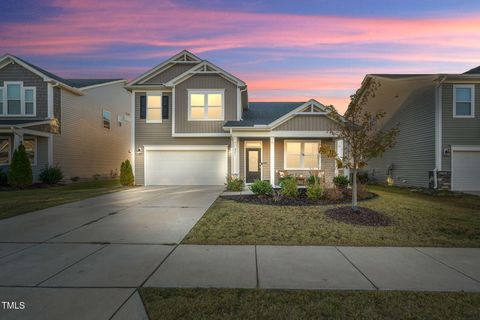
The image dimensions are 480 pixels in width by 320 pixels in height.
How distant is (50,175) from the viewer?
16.3 meters

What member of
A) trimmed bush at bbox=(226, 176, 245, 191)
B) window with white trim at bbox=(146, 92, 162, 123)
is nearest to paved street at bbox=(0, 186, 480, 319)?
trimmed bush at bbox=(226, 176, 245, 191)

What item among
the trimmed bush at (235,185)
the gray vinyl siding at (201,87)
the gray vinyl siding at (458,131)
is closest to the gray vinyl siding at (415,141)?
the gray vinyl siding at (458,131)

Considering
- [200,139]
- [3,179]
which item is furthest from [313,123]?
[3,179]

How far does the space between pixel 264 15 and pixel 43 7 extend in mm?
11147

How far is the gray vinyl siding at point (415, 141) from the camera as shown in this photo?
15094 mm

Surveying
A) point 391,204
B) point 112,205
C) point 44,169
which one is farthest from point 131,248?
point 44,169

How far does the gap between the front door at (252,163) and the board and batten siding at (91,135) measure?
1293 centimetres

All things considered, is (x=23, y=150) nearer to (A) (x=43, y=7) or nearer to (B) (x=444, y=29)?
(A) (x=43, y=7)

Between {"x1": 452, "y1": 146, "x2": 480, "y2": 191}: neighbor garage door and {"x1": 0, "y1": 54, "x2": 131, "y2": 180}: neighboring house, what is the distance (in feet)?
79.9

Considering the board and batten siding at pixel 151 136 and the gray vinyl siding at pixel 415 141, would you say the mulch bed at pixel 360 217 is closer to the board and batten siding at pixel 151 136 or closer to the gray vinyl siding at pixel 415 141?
the gray vinyl siding at pixel 415 141

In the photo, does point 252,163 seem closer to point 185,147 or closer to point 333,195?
point 185,147

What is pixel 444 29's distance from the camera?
14.3m

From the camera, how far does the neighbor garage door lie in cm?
1447

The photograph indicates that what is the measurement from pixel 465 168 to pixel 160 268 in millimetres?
17386
